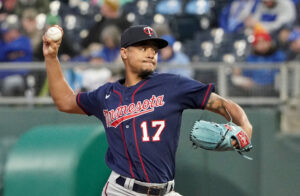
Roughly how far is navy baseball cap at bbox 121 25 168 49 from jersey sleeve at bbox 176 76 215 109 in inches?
12.2

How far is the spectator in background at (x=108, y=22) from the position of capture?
7.50 m

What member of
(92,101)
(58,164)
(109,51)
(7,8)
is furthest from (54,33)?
(7,8)

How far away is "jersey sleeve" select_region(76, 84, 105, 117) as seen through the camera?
12.0 ft

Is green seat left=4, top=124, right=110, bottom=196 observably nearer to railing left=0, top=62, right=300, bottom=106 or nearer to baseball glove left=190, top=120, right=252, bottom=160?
baseball glove left=190, top=120, right=252, bottom=160

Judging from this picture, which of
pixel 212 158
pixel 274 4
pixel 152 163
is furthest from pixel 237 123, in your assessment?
pixel 274 4

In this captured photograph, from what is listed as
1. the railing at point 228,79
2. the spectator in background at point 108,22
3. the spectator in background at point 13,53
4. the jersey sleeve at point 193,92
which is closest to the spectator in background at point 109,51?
the spectator in background at point 108,22

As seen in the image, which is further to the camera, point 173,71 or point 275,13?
point 275,13

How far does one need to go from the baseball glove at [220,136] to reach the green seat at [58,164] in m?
1.25

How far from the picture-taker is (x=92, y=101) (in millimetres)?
3719

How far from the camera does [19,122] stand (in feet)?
18.6

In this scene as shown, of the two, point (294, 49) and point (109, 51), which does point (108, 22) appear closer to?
point (109, 51)

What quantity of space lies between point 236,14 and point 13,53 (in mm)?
3427

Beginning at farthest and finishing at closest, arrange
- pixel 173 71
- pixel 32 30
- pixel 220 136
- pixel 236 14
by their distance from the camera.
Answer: pixel 236 14 < pixel 32 30 < pixel 173 71 < pixel 220 136

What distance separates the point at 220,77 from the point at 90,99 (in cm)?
217
